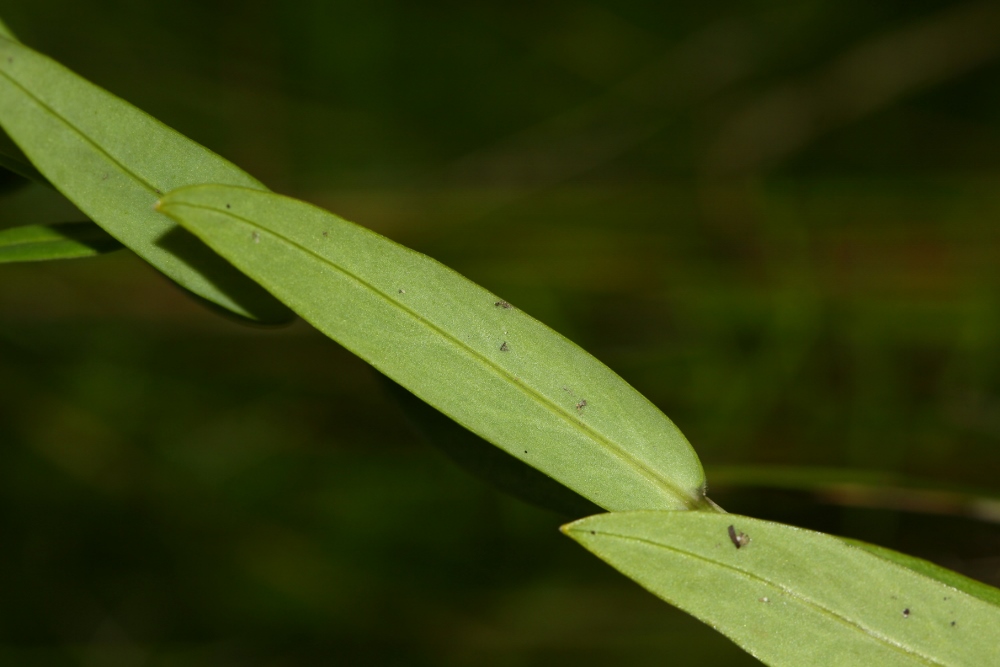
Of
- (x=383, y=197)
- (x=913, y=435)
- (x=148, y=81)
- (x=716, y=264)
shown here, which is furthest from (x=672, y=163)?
(x=148, y=81)

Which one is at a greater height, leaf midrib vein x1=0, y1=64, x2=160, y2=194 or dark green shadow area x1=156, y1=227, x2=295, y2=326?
leaf midrib vein x1=0, y1=64, x2=160, y2=194

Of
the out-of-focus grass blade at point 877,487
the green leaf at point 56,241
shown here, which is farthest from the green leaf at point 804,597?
the green leaf at point 56,241

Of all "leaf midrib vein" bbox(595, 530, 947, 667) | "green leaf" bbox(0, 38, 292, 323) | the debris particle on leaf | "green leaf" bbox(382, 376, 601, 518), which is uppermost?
"green leaf" bbox(0, 38, 292, 323)

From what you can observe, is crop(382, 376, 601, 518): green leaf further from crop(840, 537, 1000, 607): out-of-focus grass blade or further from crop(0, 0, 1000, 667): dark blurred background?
crop(0, 0, 1000, 667): dark blurred background

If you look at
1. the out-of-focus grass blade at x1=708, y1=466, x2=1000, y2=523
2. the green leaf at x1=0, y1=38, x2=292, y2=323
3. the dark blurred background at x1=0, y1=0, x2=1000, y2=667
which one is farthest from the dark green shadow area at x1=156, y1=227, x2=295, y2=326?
the dark blurred background at x1=0, y1=0, x2=1000, y2=667

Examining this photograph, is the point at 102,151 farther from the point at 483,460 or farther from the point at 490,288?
the point at 490,288

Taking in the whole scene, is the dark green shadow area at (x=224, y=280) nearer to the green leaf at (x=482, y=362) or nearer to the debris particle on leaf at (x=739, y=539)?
the green leaf at (x=482, y=362)
